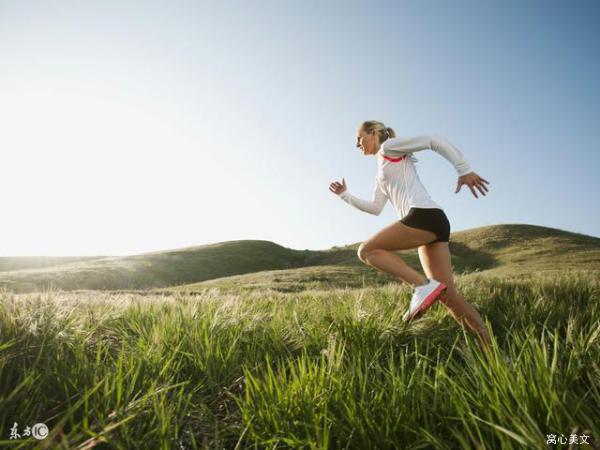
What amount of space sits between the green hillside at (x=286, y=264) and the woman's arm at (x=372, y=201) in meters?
23.1

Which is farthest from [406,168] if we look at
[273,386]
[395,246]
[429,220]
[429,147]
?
[273,386]

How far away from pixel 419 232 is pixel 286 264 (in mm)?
67646

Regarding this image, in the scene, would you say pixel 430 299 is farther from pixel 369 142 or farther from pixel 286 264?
pixel 286 264

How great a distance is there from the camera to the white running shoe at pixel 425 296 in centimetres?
421

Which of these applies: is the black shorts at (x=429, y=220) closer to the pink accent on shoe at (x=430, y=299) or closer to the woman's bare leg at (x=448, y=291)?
the woman's bare leg at (x=448, y=291)

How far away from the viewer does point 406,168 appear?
4.89 m

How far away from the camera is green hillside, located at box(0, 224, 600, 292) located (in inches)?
1487

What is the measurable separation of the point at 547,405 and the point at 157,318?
399 centimetres

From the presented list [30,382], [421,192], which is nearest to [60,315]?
[30,382]

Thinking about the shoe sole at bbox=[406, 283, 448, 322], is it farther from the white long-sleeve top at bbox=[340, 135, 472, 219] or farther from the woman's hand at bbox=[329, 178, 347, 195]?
the woman's hand at bbox=[329, 178, 347, 195]

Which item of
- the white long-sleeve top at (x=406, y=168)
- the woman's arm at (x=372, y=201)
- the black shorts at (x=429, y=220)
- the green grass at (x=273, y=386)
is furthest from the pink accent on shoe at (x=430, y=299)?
the woman's arm at (x=372, y=201)

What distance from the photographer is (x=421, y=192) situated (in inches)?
188

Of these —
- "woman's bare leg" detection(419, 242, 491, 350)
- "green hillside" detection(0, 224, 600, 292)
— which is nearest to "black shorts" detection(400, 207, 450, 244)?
"woman's bare leg" detection(419, 242, 491, 350)

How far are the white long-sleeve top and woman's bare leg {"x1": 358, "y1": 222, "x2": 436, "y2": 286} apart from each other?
339 mm
